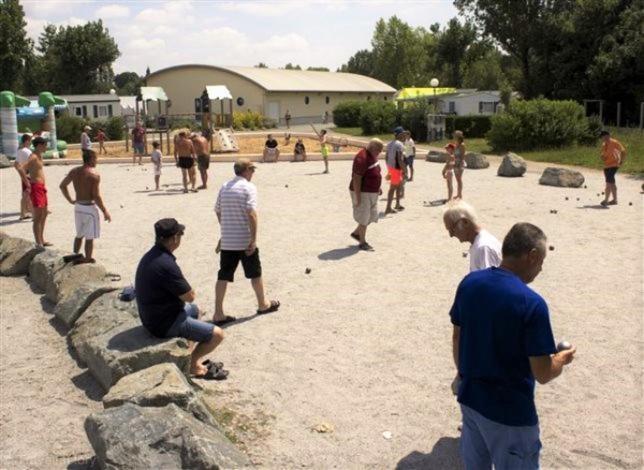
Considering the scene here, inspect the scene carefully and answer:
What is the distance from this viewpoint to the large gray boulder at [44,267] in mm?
9148

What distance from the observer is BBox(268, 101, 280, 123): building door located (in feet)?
182

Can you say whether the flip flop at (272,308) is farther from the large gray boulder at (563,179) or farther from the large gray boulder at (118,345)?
the large gray boulder at (563,179)

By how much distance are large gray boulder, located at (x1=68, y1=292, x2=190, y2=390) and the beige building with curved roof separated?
48.4 metres

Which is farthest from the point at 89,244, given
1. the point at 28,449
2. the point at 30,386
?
the point at 28,449

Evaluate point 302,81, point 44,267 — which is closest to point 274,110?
point 302,81

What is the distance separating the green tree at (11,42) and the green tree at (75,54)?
11180 millimetres

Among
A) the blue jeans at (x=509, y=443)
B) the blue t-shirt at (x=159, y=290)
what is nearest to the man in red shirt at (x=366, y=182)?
the blue t-shirt at (x=159, y=290)

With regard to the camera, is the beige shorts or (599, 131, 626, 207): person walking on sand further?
(599, 131, 626, 207): person walking on sand

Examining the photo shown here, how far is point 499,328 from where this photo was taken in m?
3.13

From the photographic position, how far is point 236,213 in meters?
7.29

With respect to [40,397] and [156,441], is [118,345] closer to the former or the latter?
[40,397]

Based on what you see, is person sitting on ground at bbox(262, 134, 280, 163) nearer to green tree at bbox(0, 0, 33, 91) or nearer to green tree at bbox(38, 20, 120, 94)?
green tree at bbox(0, 0, 33, 91)

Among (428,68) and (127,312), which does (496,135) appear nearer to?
(127,312)

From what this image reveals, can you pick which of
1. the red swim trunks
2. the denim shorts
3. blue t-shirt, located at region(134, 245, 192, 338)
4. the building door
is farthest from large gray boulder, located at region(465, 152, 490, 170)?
the building door
